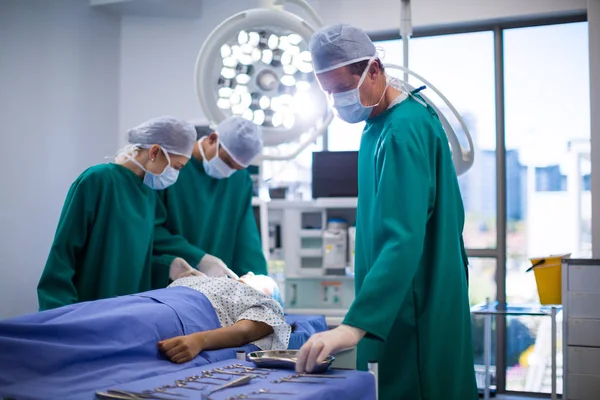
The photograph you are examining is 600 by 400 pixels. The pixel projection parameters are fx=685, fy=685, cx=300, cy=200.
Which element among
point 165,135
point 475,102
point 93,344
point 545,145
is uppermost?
point 475,102

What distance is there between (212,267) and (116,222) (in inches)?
20.1

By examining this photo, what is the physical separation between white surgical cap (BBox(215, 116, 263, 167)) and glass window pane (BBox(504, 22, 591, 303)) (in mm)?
2154

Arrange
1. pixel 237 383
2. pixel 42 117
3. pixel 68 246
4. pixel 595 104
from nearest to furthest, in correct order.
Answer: pixel 237 383 < pixel 68 246 < pixel 595 104 < pixel 42 117

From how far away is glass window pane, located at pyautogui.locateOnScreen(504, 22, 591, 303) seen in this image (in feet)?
14.8

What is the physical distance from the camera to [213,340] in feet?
7.47

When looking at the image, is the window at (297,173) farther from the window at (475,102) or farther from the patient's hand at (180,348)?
the patient's hand at (180,348)

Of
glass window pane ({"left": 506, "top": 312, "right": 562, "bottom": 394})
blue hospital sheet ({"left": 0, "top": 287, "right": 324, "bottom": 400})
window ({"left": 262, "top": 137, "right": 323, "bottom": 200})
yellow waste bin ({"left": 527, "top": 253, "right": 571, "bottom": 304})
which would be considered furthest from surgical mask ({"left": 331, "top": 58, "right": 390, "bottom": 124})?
glass window pane ({"left": 506, "top": 312, "right": 562, "bottom": 394})

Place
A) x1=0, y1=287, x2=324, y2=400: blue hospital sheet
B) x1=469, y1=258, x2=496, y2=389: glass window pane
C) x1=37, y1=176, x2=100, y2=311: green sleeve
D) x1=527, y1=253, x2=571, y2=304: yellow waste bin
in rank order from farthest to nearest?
x1=469, y1=258, x2=496, y2=389: glass window pane → x1=527, y1=253, x2=571, y2=304: yellow waste bin → x1=37, y1=176, x2=100, y2=311: green sleeve → x1=0, y1=287, x2=324, y2=400: blue hospital sheet

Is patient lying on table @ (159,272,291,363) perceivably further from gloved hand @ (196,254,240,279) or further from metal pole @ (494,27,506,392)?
metal pole @ (494,27,506,392)

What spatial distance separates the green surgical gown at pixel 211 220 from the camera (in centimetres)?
319

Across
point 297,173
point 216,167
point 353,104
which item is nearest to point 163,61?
point 297,173

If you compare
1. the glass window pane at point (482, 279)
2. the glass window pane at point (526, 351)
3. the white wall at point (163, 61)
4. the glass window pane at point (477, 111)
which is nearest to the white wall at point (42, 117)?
the white wall at point (163, 61)

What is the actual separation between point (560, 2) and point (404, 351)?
3.58m

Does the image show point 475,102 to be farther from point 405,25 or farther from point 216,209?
point 216,209
